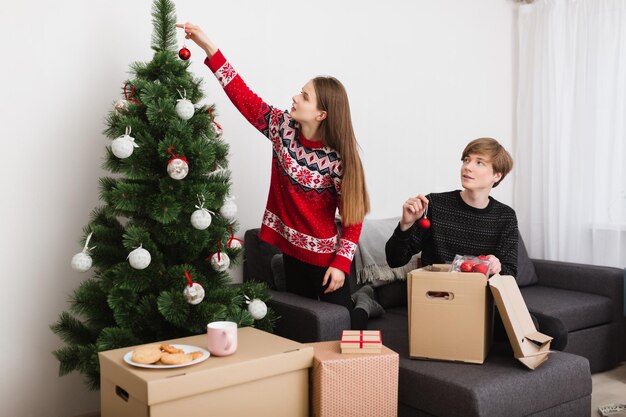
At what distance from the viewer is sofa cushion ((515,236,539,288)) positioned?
3.60 metres

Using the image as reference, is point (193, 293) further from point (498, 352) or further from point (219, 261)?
point (498, 352)

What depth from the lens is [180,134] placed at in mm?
2258

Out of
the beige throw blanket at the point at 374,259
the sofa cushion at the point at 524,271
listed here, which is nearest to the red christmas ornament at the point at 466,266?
the beige throw blanket at the point at 374,259

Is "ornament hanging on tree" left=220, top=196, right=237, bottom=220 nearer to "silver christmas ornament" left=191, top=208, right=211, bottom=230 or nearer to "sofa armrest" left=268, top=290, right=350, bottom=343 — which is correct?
"silver christmas ornament" left=191, top=208, right=211, bottom=230

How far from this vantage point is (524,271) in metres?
3.61

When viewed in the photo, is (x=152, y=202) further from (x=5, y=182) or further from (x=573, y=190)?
(x=573, y=190)

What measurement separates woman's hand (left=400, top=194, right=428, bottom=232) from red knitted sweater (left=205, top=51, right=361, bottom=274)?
0.18m

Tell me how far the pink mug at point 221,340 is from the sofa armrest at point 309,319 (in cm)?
50

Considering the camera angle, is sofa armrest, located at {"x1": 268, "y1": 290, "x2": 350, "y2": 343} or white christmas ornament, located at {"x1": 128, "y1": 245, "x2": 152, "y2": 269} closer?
white christmas ornament, located at {"x1": 128, "y1": 245, "x2": 152, "y2": 269}

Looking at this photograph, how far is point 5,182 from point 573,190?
298 centimetres

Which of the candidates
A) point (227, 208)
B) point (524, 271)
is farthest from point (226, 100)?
point (524, 271)

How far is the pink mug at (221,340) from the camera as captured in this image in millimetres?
1944

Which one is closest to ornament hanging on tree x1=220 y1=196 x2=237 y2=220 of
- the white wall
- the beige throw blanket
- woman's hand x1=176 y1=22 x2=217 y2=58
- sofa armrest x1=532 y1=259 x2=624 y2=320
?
woman's hand x1=176 y1=22 x2=217 y2=58

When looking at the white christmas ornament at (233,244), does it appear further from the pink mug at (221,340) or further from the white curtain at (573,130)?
the white curtain at (573,130)
